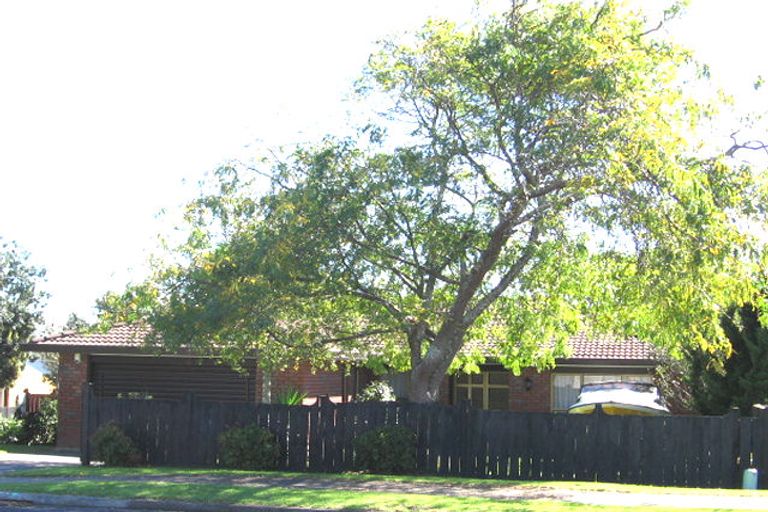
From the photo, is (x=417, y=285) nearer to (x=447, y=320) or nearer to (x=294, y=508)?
(x=447, y=320)

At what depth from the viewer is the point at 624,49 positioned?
15.7 metres

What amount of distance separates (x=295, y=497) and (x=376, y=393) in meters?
13.5

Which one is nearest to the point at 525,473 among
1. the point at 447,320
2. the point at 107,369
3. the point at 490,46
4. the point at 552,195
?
the point at 447,320

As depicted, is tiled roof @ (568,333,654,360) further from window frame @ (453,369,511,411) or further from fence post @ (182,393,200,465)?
fence post @ (182,393,200,465)

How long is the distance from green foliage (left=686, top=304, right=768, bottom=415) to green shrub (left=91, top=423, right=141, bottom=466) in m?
12.1

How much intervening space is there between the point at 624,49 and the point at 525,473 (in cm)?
770

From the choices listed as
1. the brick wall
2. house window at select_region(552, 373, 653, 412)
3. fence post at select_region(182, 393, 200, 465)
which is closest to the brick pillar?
fence post at select_region(182, 393, 200, 465)

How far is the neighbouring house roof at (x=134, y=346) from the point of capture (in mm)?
27453

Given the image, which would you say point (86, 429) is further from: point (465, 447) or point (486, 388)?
point (486, 388)

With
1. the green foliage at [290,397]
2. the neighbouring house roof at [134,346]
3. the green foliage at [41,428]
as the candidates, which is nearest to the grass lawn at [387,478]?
the green foliage at [290,397]

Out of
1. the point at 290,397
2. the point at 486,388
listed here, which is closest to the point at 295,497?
the point at 290,397

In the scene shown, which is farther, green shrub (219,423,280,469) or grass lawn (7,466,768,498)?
green shrub (219,423,280,469)

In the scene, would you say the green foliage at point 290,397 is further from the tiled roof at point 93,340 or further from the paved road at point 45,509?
the paved road at point 45,509

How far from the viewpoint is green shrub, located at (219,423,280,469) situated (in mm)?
19391
